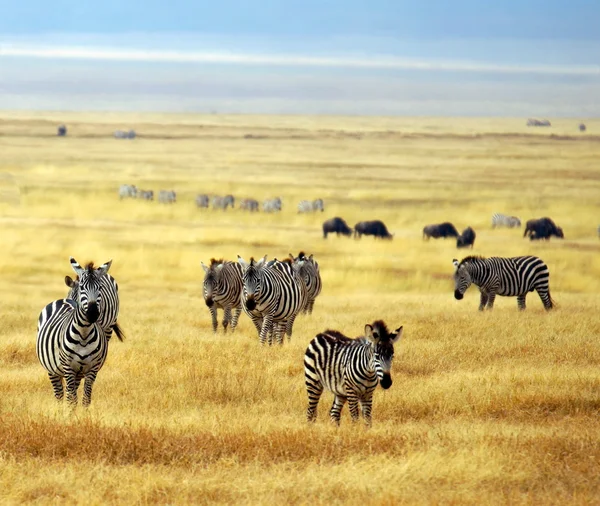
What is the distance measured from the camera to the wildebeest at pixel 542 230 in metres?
41.9

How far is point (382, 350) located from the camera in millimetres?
9328

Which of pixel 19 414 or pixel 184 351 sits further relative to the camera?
pixel 184 351

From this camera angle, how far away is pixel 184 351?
1524 centimetres

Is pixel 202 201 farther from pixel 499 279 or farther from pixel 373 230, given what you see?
pixel 499 279

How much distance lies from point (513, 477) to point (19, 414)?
211 inches

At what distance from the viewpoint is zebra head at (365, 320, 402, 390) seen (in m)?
9.18

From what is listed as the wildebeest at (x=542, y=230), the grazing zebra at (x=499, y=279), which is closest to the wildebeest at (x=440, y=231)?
the wildebeest at (x=542, y=230)

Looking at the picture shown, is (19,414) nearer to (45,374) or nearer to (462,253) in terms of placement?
(45,374)

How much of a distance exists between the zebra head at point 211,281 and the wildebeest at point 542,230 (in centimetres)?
2616

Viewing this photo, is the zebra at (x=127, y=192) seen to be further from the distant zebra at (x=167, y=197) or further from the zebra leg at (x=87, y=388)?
the zebra leg at (x=87, y=388)

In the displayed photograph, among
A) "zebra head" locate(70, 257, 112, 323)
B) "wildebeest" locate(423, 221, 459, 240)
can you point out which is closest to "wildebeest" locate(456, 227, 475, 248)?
"wildebeest" locate(423, 221, 459, 240)

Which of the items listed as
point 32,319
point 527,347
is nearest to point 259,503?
point 527,347

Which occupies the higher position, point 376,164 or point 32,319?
point 376,164

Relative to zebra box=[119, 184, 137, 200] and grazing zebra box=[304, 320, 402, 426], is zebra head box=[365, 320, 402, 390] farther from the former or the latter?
zebra box=[119, 184, 137, 200]
